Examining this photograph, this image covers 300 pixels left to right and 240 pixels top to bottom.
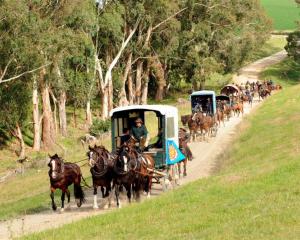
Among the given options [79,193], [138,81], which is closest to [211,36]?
[138,81]

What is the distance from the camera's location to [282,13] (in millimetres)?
143875

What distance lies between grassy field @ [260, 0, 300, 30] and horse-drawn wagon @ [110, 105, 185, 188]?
11532 cm

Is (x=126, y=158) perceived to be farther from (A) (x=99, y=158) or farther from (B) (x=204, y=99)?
(B) (x=204, y=99)

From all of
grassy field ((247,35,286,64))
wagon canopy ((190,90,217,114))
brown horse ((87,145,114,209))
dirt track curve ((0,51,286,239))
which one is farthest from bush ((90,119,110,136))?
grassy field ((247,35,286,64))

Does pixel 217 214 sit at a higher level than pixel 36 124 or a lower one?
lower

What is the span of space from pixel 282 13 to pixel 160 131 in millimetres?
129951

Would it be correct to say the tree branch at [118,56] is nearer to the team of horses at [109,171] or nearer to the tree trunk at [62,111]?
the tree trunk at [62,111]

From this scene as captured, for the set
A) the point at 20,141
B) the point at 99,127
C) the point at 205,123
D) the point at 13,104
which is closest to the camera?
the point at 205,123

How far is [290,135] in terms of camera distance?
97.3 ft

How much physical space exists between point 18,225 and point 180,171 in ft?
31.2

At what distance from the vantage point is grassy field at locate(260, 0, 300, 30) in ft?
448

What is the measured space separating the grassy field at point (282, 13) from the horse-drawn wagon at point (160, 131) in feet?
378

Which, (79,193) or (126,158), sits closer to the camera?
(126,158)

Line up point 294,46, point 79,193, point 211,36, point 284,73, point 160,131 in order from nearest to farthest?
point 79,193
point 160,131
point 211,36
point 294,46
point 284,73
